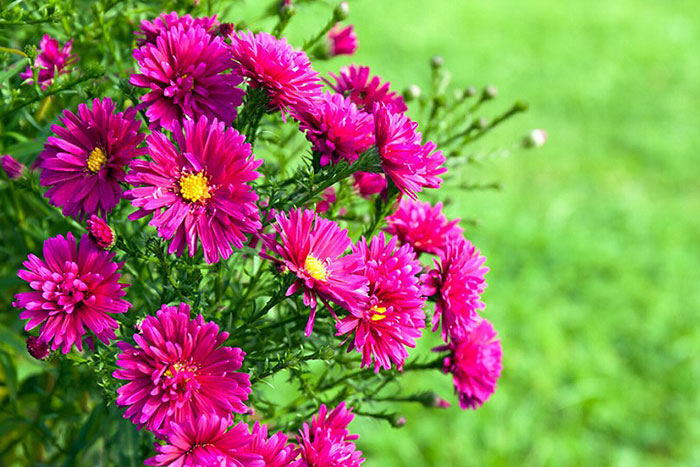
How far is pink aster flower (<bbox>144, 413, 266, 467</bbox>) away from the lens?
1.89ft

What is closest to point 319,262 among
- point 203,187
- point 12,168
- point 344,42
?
point 203,187

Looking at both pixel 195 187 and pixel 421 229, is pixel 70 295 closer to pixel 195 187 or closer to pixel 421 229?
pixel 195 187

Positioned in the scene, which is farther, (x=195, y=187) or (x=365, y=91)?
(x=365, y=91)

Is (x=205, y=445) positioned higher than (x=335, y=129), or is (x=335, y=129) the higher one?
(x=335, y=129)

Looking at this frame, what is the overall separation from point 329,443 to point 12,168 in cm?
40

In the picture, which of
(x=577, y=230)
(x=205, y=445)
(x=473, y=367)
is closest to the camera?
(x=205, y=445)

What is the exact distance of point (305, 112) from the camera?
2.18 ft

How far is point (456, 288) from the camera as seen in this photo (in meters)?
0.70

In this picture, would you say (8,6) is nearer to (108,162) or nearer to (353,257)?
(108,162)

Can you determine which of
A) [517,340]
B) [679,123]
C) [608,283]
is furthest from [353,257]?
[679,123]

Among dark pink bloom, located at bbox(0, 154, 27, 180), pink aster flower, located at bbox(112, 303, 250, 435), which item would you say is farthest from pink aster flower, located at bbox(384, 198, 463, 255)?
dark pink bloom, located at bbox(0, 154, 27, 180)

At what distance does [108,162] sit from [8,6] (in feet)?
0.86

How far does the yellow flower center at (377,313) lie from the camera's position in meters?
0.63

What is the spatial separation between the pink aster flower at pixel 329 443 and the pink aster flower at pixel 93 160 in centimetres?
25
